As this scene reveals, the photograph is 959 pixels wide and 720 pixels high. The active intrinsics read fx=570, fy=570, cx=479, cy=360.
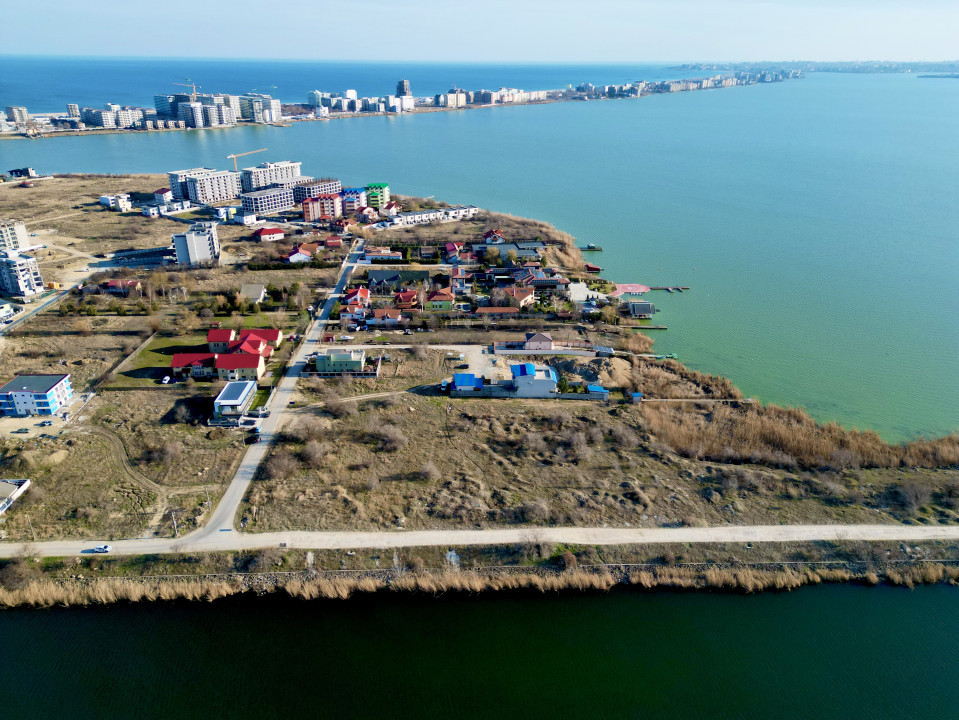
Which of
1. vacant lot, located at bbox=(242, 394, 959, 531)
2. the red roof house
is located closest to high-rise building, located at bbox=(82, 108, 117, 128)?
the red roof house

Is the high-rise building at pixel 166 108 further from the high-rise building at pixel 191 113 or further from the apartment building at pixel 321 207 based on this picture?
the apartment building at pixel 321 207

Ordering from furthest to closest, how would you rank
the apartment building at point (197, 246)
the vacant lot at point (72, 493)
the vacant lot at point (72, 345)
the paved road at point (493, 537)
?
the apartment building at point (197, 246)
the vacant lot at point (72, 345)
the vacant lot at point (72, 493)
the paved road at point (493, 537)

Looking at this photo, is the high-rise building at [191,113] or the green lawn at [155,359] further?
the high-rise building at [191,113]

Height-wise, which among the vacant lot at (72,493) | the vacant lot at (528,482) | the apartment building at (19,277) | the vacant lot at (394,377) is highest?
the apartment building at (19,277)

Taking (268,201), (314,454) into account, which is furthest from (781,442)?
(268,201)

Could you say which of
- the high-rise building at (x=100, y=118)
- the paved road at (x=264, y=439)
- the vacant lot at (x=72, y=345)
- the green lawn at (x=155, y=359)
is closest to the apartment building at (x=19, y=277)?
the vacant lot at (x=72, y=345)

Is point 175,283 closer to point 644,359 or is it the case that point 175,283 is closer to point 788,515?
point 644,359

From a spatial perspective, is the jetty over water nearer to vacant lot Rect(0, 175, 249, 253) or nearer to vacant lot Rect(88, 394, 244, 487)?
vacant lot Rect(88, 394, 244, 487)
